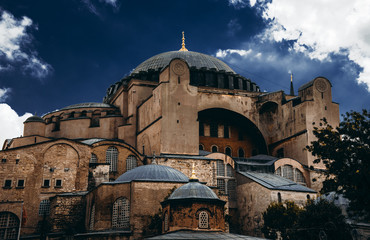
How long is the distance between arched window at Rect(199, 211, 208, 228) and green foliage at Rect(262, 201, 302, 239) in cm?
615

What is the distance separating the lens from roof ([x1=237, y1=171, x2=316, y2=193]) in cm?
3463

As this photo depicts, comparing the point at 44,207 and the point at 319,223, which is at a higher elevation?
the point at 44,207

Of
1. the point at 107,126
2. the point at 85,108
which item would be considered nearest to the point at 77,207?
the point at 107,126

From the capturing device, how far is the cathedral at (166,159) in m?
29.7

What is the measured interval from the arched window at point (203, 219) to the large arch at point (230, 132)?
17.6 m

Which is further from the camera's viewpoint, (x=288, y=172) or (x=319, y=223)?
(x=288, y=172)

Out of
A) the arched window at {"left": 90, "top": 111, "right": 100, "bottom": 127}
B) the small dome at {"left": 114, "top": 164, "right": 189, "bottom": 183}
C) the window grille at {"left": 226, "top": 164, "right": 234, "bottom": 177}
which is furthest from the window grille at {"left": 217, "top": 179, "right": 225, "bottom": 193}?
the arched window at {"left": 90, "top": 111, "right": 100, "bottom": 127}

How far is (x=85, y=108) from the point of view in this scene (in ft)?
155

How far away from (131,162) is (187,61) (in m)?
15.7

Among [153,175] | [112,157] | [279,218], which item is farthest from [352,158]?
[112,157]

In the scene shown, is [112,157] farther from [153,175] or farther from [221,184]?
[221,184]

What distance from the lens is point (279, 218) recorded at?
1230 inches

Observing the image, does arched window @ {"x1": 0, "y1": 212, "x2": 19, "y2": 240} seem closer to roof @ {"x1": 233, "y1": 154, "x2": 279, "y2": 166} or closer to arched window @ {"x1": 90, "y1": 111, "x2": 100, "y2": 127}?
arched window @ {"x1": 90, "y1": 111, "x2": 100, "y2": 127}

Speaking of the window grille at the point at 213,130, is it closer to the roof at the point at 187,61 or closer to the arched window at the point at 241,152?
the arched window at the point at 241,152
